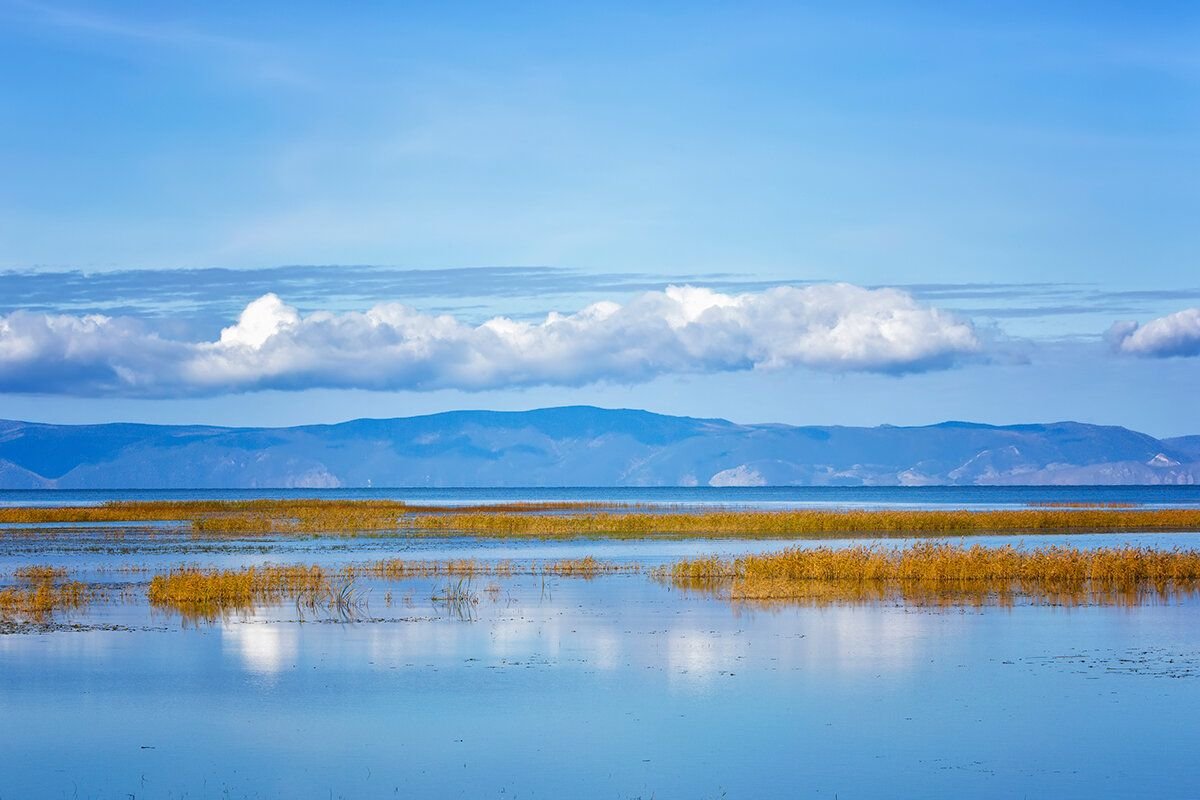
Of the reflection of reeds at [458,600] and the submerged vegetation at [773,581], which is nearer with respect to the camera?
the reflection of reeds at [458,600]

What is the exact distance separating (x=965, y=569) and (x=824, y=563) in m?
4.28

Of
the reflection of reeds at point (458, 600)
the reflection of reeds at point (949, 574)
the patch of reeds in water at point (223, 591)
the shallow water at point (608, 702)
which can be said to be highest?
the shallow water at point (608, 702)

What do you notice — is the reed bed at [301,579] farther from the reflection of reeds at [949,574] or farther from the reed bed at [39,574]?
the reflection of reeds at [949,574]

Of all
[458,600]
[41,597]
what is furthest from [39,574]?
[458,600]

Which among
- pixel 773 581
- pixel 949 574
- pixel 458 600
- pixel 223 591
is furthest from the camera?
pixel 949 574

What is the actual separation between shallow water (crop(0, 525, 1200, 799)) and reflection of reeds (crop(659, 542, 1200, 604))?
3762 millimetres

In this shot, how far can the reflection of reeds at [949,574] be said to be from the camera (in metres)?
39.9

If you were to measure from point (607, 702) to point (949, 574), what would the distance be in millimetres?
22188

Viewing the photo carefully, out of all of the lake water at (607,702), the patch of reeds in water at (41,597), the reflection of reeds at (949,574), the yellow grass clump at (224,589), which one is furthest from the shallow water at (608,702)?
the reflection of reeds at (949,574)

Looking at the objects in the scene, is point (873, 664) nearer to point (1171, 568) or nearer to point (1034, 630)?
point (1034, 630)

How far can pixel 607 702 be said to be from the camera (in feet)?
77.7

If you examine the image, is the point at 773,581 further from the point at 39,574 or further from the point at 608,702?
the point at 39,574

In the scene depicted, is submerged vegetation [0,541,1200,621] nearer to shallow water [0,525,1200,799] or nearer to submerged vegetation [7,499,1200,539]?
shallow water [0,525,1200,799]

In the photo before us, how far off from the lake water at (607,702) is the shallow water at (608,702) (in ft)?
0.22
